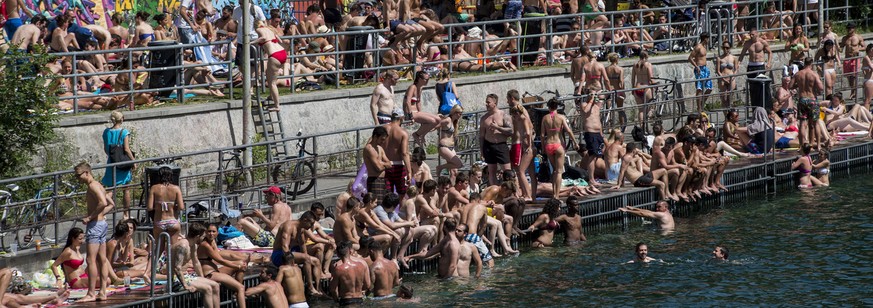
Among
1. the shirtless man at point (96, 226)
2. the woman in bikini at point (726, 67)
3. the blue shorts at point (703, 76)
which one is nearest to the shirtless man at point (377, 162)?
the shirtless man at point (96, 226)

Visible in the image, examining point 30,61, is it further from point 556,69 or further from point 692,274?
point 556,69

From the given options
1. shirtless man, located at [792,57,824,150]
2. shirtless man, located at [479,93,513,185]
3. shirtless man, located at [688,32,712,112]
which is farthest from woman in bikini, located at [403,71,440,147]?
shirtless man, located at [688,32,712,112]

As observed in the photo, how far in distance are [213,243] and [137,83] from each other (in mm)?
6607

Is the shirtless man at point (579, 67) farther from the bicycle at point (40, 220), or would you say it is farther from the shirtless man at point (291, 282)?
the bicycle at point (40, 220)

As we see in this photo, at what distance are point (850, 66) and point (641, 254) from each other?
45.0 feet

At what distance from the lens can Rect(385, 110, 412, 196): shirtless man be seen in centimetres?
2166

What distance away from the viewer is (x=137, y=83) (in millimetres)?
24516

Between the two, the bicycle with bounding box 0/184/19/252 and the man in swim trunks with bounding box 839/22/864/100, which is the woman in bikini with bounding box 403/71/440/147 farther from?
the man in swim trunks with bounding box 839/22/864/100

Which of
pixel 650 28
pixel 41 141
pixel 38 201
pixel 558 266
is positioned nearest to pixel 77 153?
pixel 41 141

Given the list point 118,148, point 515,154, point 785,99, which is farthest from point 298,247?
point 785,99

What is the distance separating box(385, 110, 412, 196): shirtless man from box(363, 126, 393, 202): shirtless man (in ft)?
0.24

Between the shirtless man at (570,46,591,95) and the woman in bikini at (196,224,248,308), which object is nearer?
the woman in bikini at (196,224,248,308)

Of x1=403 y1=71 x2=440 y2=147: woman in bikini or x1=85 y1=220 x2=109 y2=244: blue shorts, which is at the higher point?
x1=403 y1=71 x2=440 y2=147: woman in bikini

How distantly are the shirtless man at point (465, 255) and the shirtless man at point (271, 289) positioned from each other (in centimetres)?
310
